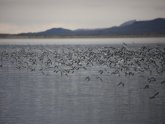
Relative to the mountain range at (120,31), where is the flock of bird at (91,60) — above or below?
below

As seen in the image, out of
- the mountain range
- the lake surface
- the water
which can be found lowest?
the lake surface

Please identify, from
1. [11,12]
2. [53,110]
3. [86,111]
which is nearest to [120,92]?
[86,111]

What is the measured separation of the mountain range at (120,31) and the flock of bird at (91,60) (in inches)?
3.9

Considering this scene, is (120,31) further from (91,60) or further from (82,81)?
(82,81)

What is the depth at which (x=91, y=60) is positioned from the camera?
2682 millimetres

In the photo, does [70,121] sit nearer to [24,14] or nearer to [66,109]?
[66,109]

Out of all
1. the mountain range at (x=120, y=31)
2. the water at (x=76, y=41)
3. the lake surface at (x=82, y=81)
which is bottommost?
the lake surface at (x=82, y=81)

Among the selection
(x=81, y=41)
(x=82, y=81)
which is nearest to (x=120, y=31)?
(x=81, y=41)

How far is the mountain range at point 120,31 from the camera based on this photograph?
2.65 metres

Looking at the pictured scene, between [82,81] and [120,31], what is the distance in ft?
1.64

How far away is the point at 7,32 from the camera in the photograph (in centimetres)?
266

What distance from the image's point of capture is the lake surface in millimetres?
2652

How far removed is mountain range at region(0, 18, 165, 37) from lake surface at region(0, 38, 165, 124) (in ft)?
0.16

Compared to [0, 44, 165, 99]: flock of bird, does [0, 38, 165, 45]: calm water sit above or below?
above
